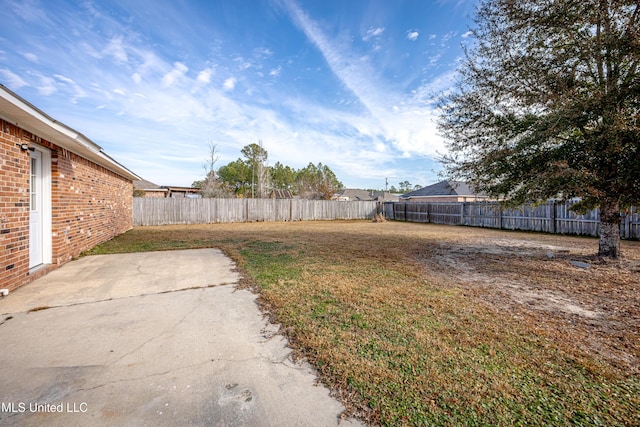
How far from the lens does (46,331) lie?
2492 millimetres

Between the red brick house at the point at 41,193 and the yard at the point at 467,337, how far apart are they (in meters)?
3.17

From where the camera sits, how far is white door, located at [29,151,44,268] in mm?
4441

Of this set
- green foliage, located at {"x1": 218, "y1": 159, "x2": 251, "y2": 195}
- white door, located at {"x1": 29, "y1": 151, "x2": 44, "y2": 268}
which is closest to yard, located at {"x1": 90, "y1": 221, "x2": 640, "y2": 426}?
white door, located at {"x1": 29, "y1": 151, "x2": 44, "y2": 268}

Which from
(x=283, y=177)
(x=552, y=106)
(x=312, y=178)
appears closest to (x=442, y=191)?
(x=312, y=178)

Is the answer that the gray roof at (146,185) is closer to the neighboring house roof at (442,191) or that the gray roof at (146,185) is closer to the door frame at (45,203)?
the door frame at (45,203)

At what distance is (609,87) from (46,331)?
8.80m

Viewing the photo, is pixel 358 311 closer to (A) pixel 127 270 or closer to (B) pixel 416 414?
(B) pixel 416 414

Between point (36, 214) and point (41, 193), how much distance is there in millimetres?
425

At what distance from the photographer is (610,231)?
555 cm

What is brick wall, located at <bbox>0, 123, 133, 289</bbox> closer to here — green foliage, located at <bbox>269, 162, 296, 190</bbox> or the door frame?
the door frame

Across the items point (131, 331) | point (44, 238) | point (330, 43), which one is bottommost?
point (131, 331)

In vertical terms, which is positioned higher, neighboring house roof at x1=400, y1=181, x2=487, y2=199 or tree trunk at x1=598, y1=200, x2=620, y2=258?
neighboring house roof at x1=400, y1=181, x2=487, y2=199

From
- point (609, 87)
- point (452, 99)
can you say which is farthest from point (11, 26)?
point (609, 87)

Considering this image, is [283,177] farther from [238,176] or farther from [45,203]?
[45,203]
